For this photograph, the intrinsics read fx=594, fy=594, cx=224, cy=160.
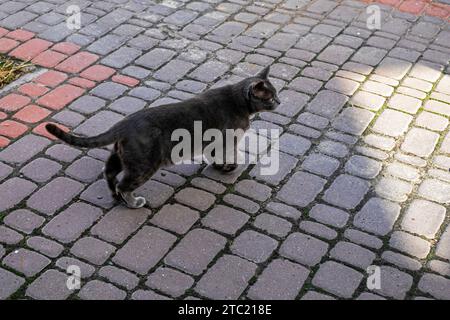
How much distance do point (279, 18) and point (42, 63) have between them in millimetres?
2769

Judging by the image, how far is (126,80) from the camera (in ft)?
19.4

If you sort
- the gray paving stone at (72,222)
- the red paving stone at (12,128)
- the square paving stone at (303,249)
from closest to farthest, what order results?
the square paving stone at (303,249) → the gray paving stone at (72,222) → the red paving stone at (12,128)

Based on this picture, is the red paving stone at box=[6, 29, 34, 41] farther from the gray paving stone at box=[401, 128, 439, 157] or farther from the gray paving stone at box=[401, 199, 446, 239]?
the gray paving stone at box=[401, 199, 446, 239]

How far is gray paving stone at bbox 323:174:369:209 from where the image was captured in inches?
182

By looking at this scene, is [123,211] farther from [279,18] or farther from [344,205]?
[279,18]

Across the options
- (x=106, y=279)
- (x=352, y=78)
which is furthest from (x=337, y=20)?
(x=106, y=279)

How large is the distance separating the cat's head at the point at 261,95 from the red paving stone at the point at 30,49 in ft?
8.77

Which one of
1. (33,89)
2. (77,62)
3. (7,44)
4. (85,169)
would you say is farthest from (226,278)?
(7,44)

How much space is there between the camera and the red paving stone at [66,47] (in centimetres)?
630

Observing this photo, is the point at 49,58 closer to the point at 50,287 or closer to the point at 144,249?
the point at 144,249

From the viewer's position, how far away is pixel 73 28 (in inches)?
262

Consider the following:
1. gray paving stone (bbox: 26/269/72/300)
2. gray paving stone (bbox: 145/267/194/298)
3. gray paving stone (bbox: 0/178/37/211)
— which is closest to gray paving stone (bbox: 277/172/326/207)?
gray paving stone (bbox: 145/267/194/298)

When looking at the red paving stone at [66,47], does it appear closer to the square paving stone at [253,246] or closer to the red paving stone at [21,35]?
the red paving stone at [21,35]

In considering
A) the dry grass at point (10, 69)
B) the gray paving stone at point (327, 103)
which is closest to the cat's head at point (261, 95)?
the gray paving stone at point (327, 103)
